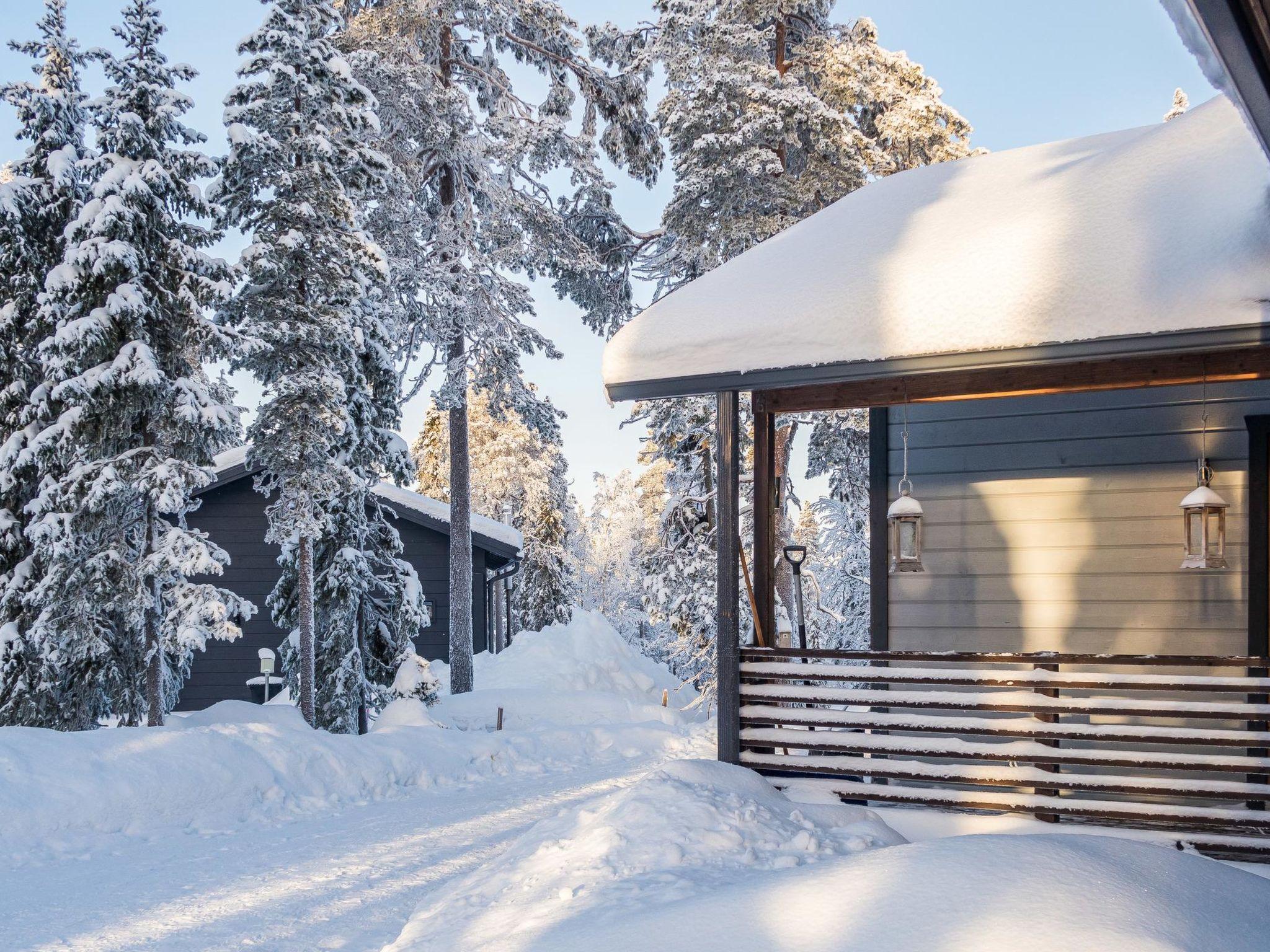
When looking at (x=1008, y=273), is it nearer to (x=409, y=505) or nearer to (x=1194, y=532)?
(x=1194, y=532)

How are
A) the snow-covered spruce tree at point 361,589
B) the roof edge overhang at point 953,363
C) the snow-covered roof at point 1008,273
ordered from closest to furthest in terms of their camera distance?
1. the roof edge overhang at point 953,363
2. the snow-covered roof at point 1008,273
3. the snow-covered spruce tree at point 361,589

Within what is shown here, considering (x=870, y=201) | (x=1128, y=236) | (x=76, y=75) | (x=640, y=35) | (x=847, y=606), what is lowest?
(x=847, y=606)

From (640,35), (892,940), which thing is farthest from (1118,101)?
(892,940)

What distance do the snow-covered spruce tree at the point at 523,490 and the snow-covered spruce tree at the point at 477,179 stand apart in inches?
567

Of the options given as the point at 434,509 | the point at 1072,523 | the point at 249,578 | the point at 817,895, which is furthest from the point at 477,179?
the point at 817,895

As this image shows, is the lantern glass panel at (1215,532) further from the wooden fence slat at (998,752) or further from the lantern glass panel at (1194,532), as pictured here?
the wooden fence slat at (998,752)

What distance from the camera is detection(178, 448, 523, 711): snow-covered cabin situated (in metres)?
19.8

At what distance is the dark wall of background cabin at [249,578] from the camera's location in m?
19.8

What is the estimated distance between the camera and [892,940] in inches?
132

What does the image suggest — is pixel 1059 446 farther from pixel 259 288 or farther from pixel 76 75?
pixel 76 75

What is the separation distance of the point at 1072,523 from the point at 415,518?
14781 millimetres

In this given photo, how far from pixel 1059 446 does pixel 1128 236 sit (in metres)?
1.98

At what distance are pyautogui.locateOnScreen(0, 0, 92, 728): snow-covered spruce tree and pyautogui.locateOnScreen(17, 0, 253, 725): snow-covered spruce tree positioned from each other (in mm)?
1031

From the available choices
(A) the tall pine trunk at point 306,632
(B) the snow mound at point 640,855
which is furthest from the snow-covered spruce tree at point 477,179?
(B) the snow mound at point 640,855
